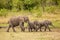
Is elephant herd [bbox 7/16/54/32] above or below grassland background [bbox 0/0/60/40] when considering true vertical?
above

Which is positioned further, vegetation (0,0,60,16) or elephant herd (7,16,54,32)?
vegetation (0,0,60,16)

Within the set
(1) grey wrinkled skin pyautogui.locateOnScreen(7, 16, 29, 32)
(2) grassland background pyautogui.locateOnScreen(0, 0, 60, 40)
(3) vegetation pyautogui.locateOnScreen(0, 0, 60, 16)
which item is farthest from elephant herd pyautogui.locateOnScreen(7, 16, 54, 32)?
(3) vegetation pyautogui.locateOnScreen(0, 0, 60, 16)

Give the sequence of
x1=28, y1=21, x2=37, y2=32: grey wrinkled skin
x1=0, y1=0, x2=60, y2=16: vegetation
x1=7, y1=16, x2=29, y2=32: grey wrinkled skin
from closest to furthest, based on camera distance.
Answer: x1=7, y1=16, x2=29, y2=32: grey wrinkled skin → x1=28, y1=21, x2=37, y2=32: grey wrinkled skin → x1=0, y1=0, x2=60, y2=16: vegetation

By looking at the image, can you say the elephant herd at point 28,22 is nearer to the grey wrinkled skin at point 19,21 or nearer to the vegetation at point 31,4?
the grey wrinkled skin at point 19,21

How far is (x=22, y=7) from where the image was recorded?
48500 millimetres

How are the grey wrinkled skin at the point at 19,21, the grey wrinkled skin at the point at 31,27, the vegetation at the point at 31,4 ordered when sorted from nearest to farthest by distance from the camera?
1. the grey wrinkled skin at the point at 19,21
2. the grey wrinkled skin at the point at 31,27
3. the vegetation at the point at 31,4

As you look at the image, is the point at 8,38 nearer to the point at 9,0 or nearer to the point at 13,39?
the point at 13,39

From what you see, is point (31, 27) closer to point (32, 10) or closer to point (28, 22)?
point (28, 22)

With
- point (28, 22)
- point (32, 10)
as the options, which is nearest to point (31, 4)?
point (32, 10)

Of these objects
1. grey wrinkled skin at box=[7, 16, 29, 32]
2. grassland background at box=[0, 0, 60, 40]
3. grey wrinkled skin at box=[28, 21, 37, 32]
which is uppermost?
grey wrinkled skin at box=[7, 16, 29, 32]

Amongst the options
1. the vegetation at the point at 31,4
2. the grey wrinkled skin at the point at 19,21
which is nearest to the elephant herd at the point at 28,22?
the grey wrinkled skin at the point at 19,21

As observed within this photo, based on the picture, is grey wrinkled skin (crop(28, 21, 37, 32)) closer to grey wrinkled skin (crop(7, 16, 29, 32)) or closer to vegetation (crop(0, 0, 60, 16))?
grey wrinkled skin (crop(7, 16, 29, 32))

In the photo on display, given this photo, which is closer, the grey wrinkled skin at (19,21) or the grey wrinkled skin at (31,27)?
the grey wrinkled skin at (19,21)

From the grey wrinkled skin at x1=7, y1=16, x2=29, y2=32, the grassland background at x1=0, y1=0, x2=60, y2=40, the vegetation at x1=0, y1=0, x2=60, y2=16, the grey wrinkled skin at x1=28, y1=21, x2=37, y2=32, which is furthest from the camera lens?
the vegetation at x1=0, y1=0, x2=60, y2=16
